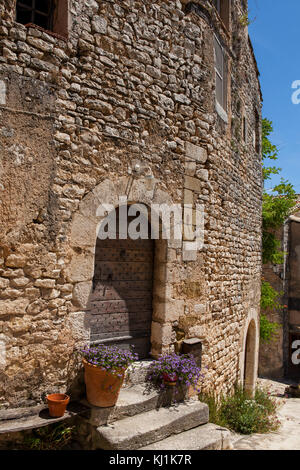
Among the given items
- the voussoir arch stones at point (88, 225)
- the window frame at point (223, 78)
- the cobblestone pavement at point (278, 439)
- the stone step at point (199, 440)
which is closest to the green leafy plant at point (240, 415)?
the cobblestone pavement at point (278, 439)

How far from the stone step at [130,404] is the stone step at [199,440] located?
0.38 metres

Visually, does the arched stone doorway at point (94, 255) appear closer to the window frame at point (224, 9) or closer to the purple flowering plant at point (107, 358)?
the purple flowering plant at point (107, 358)

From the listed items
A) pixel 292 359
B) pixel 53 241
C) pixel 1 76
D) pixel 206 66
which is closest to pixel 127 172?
pixel 53 241

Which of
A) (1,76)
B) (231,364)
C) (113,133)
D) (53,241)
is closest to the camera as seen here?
(1,76)

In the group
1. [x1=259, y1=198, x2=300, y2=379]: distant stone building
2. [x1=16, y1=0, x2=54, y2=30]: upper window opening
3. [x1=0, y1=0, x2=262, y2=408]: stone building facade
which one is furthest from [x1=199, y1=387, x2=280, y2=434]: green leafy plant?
[x1=259, y1=198, x2=300, y2=379]: distant stone building

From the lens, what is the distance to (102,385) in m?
3.54

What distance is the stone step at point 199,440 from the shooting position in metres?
3.57

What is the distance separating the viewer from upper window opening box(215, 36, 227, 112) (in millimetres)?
6250

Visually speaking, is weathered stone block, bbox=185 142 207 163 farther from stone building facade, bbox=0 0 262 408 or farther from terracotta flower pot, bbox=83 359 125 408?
terracotta flower pot, bbox=83 359 125 408

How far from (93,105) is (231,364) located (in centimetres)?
498

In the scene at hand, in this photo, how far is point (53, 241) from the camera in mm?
3545

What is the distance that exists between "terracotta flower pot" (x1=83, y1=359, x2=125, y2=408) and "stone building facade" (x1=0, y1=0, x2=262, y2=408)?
216 millimetres

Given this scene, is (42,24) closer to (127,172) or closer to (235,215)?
(127,172)

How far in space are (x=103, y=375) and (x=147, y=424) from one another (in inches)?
26.5
